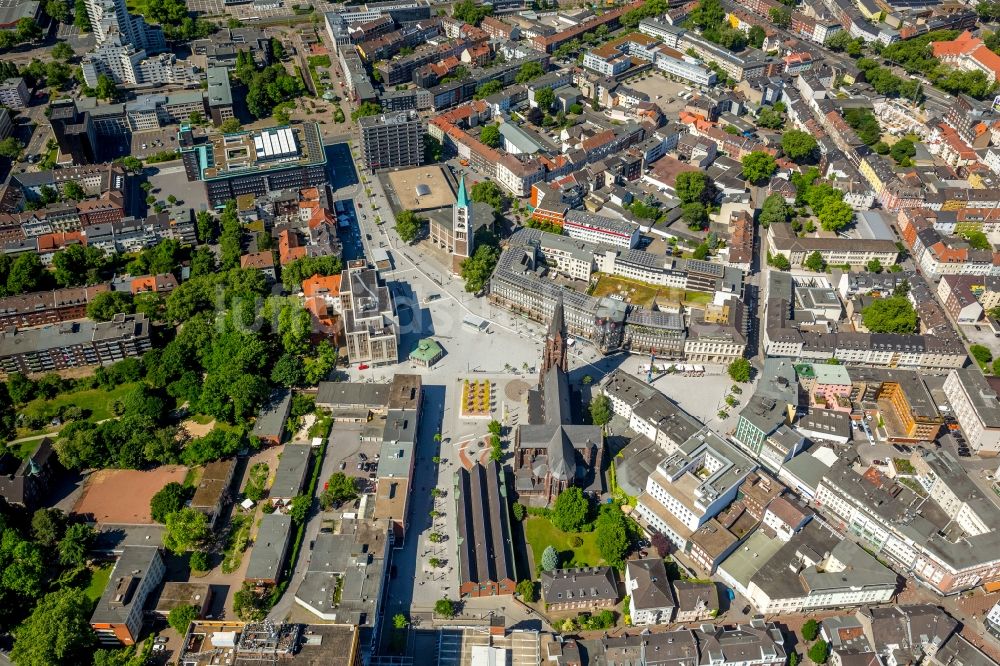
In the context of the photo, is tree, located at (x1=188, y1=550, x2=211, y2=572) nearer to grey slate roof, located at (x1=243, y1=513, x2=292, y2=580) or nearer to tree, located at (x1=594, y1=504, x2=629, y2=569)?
grey slate roof, located at (x1=243, y1=513, x2=292, y2=580)

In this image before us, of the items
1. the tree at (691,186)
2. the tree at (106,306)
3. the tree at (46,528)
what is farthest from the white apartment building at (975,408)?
the tree at (106,306)

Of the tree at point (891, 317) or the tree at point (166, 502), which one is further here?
the tree at point (891, 317)

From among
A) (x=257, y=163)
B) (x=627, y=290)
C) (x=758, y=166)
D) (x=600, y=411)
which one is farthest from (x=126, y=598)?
(x=758, y=166)

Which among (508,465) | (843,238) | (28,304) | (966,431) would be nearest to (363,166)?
Result: (28,304)

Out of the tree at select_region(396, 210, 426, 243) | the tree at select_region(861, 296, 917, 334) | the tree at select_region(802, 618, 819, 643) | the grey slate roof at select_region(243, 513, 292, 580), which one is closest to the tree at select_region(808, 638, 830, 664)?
the tree at select_region(802, 618, 819, 643)

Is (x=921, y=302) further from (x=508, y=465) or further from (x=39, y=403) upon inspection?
(x=39, y=403)

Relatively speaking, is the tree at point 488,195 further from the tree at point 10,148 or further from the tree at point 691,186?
the tree at point 10,148

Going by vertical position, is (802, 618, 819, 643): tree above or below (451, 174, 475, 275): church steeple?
below
